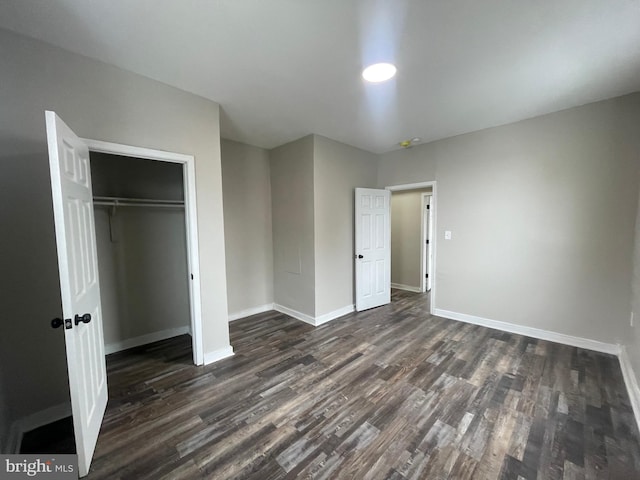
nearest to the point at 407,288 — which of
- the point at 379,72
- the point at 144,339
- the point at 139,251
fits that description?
the point at 379,72

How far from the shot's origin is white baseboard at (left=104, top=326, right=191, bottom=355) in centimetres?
288

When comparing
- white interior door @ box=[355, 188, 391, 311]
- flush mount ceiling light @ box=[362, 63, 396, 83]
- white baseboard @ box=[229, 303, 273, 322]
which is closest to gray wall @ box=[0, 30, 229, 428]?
flush mount ceiling light @ box=[362, 63, 396, 83]

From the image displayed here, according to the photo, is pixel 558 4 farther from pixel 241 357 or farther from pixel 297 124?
pixel 241 357

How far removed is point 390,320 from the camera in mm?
3789

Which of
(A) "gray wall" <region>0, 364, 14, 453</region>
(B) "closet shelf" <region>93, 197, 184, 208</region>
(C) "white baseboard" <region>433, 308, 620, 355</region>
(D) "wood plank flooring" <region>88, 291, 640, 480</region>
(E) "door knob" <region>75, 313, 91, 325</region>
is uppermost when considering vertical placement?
(B) "closet shelf" <region>93, 197, 184, 208</region>

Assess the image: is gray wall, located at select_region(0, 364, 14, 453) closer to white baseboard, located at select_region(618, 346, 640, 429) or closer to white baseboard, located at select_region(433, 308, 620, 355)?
white baseboard, located at select_region(618, 346, 640, 429)

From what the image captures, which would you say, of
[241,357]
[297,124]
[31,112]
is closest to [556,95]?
[297,124]

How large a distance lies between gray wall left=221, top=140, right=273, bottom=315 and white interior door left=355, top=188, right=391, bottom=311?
1.49 meters

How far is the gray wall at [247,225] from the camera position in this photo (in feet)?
12.5

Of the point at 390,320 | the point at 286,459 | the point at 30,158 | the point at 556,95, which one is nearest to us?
the point at 286,459

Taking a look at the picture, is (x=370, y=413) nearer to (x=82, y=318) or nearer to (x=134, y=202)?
(x=82, y=318)

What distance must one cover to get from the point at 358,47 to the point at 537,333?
373cm

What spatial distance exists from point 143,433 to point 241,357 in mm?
1076

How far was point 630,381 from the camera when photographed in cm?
216
